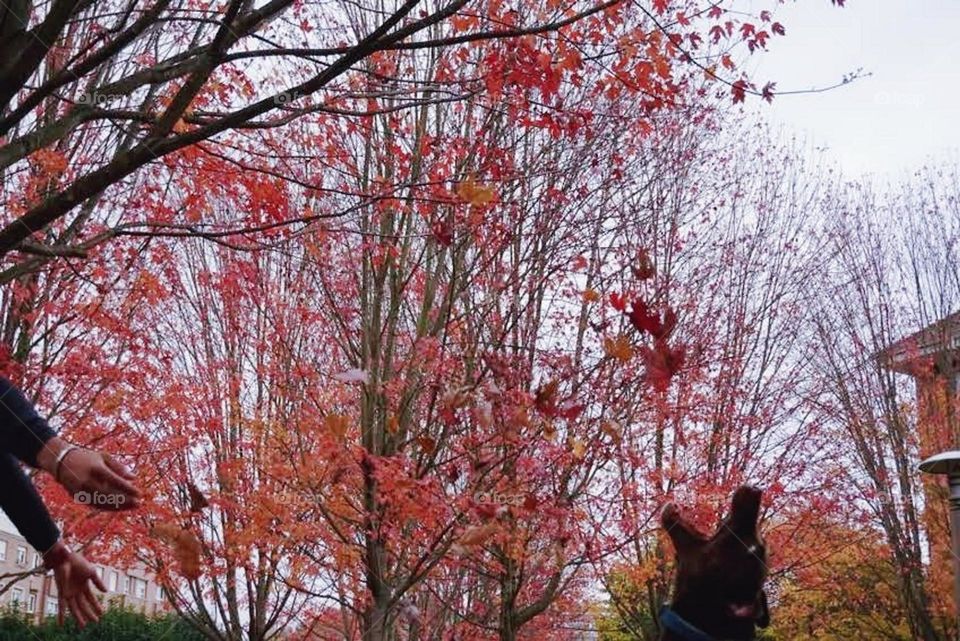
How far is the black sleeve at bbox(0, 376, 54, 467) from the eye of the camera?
6.22ft

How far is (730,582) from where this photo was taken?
2.38m

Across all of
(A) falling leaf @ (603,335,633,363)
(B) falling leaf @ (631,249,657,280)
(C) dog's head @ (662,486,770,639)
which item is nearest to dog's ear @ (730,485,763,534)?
(C) dog's head @ (662,486,770,639)

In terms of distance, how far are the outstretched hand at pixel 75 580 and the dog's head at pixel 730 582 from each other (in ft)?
4.61

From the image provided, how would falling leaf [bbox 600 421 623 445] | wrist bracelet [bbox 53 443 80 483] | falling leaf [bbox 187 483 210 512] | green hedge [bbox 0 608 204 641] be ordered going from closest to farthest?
1. wrist bracelet [bbox 53 443 80 483]
2. falling leaf [bbox 187 483 210 512]
3. falling leaf [bbox 600 421 623 445]
4. green hedge [bbox 0 608 204 641]

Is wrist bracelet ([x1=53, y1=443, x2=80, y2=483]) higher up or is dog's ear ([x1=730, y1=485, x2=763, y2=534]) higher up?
wrist bracelet ([x1=53, y1=443, x2=80, y2=483])

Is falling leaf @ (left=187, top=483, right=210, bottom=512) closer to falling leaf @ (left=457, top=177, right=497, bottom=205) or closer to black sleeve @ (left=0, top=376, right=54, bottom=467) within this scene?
black sleeve @ (left=0, top=376, right=54, bottom=467)

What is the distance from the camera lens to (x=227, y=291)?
473 inches

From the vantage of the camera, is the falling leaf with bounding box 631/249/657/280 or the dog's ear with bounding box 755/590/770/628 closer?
the dog's ear with bounding box 755/590/770/628

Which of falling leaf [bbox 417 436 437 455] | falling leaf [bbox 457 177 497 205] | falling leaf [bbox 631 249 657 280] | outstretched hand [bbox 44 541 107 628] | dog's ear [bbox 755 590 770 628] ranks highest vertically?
falling leaf [bbox 631 249 657 280]

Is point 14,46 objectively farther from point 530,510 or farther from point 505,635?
point 505,635

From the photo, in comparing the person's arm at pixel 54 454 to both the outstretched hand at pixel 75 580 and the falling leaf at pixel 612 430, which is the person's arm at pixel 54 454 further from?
the falling leaf at pixel 612 430

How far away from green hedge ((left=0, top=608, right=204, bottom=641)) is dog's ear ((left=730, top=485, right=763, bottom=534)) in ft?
60.6

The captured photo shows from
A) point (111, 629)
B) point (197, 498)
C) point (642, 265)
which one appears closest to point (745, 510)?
point (197, 498)

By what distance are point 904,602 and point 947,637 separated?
0.83 meters
